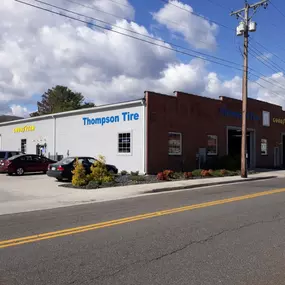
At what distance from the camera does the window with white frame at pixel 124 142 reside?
23.8 meters

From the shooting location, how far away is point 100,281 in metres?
4.69

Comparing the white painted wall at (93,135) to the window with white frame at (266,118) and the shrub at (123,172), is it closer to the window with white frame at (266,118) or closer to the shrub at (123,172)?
the shrub at (123,172)

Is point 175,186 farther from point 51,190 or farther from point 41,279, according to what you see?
point 41,279

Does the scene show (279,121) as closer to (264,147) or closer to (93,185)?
(264,147)

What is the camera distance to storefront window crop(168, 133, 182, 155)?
79.5ft

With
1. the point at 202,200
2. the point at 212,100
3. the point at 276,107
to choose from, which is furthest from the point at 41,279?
the point at 276,107

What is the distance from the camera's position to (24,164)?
77.4 ft

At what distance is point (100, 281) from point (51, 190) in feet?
37.0

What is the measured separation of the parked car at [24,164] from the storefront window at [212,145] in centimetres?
1177

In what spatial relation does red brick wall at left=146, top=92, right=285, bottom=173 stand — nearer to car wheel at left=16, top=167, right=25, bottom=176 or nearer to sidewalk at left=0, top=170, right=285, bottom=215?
sidewalk at left=0, top=170, right=285, bottom=215

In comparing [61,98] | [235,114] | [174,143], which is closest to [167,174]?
[174,143]

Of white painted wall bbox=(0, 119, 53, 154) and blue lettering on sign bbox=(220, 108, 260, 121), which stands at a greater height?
blue lettering on sign bbox=(220, 108, 260, 121)

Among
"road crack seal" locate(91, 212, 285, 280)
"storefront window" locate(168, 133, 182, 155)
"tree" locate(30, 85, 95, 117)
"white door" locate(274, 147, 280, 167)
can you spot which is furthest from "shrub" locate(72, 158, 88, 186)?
"tree" locate(30, 85, 95, 117)

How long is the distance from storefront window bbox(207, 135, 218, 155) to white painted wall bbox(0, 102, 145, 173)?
6.93m
